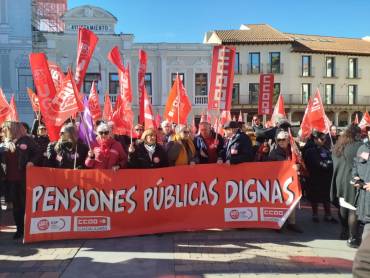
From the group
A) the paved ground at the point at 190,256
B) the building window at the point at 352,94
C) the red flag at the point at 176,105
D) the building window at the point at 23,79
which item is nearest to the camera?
the paved ground at the point at 190,256

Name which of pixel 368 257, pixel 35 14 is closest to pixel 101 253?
pixel 368 257

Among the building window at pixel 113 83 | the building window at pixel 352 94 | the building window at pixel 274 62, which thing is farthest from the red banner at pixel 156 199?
the building window at pixel 352 94

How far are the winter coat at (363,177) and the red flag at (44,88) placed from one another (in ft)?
14.7

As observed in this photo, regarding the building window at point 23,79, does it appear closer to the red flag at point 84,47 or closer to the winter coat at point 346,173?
the red flag at point 84,47

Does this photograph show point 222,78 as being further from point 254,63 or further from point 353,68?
point 353,68

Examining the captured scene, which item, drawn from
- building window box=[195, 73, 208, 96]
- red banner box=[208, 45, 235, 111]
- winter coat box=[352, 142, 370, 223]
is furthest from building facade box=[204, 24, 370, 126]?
winter coat box=[352, 142, 370, 223]

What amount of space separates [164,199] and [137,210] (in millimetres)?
438

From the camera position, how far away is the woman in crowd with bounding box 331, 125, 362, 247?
19.3 feet

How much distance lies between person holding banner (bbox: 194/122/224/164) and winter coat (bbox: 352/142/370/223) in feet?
8.39

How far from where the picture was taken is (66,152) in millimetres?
6613

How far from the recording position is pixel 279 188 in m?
6.70

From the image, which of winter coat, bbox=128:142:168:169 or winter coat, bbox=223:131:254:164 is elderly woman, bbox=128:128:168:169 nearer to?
winter coat, bbox=128:142:168:169

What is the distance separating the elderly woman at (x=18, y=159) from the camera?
6.41 metres

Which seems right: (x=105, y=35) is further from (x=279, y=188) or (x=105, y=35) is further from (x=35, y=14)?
(x=279, y=188)
